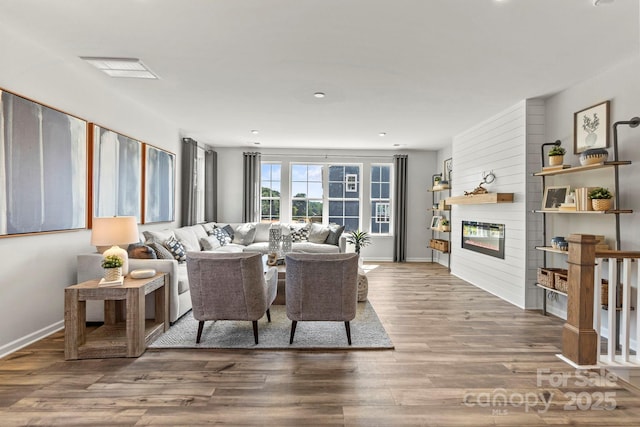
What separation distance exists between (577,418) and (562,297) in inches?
89.8

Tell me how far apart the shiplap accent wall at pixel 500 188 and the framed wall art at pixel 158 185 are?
5.08m

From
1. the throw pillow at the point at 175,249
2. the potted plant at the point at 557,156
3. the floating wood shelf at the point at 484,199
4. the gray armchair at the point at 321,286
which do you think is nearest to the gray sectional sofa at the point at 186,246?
the throw pillow at the point at 175,249

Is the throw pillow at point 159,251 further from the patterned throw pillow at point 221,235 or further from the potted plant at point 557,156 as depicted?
the potted plant at point 557,156

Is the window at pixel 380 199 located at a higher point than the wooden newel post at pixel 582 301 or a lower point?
higher

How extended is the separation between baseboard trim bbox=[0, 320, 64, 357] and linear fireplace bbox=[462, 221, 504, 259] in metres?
5.40

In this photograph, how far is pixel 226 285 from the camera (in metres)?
2.86

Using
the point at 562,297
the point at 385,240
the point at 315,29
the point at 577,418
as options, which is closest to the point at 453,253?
the point at 385,240

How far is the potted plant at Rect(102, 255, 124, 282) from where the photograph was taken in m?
2.78

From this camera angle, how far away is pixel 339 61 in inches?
122

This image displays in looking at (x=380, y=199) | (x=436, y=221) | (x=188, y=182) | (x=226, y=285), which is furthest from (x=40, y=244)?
(x=436, y=221)

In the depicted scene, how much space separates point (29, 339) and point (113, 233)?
119cm

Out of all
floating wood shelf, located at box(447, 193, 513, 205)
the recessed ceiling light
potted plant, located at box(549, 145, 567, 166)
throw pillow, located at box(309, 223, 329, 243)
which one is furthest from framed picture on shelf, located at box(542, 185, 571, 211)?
the recessed ceiling light

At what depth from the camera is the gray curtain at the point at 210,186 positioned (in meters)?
7.09

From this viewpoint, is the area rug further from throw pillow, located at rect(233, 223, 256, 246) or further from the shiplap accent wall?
throw pillow, located at rect(233, 223, 256, 246)
